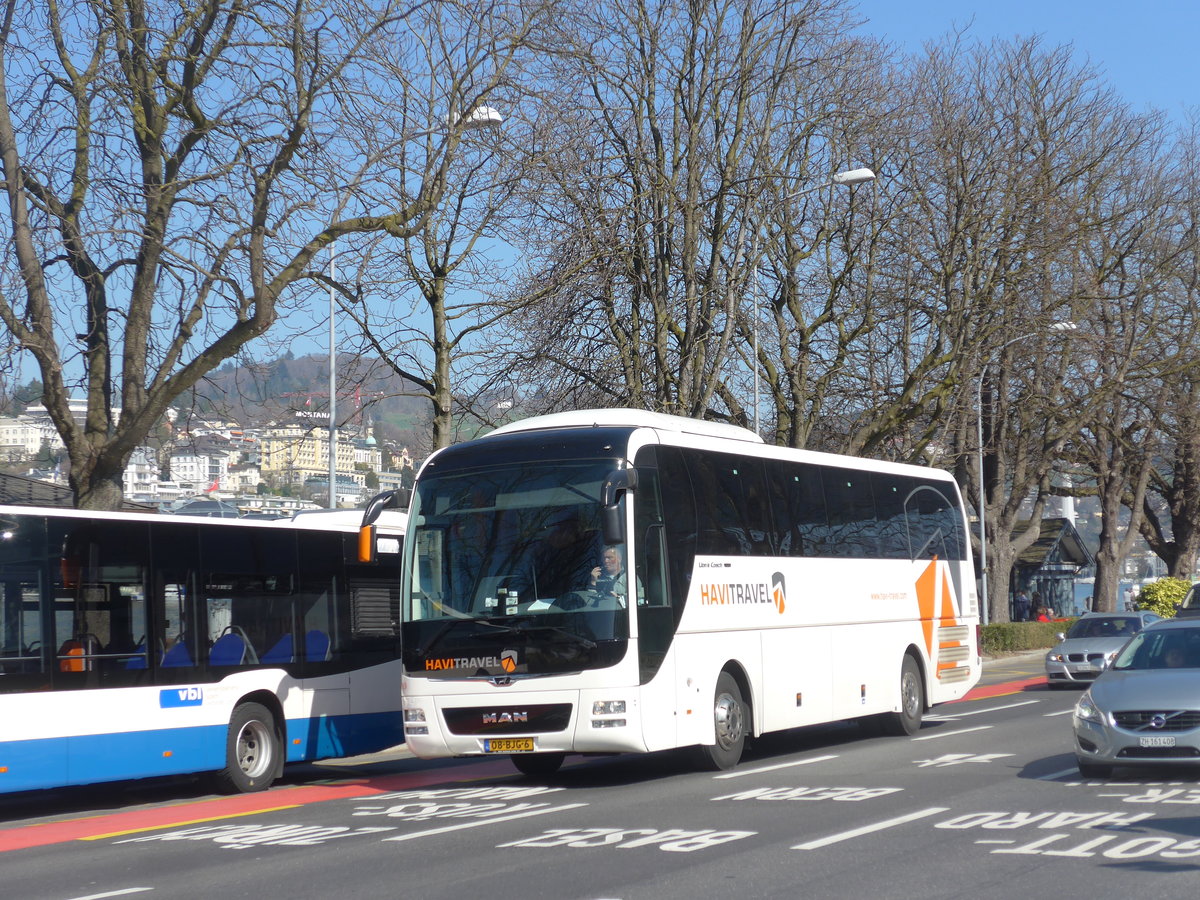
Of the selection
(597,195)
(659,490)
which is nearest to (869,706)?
(659,490)

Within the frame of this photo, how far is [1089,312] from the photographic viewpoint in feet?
119

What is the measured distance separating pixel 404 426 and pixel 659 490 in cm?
1649

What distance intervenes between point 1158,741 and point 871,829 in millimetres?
3407

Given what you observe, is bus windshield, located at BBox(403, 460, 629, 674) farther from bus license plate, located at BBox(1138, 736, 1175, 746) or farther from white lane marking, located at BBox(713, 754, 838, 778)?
bus license plate, located at BBox(1138, 736, 1175, 746)

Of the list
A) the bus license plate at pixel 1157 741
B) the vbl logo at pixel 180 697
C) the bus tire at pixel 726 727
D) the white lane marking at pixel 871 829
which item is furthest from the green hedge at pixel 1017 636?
the white lane marking at pixel 871 829

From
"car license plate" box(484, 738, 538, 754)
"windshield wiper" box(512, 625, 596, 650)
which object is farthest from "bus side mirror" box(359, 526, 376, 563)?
"car license plate" box(484, 738, 538, 754)

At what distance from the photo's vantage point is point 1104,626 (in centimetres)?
2930

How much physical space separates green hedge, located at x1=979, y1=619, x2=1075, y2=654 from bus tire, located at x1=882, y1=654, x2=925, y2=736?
63.3 feet

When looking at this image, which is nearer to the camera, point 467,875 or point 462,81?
point 467,875

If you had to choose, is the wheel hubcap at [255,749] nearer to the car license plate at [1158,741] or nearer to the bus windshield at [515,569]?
the bus windshield at [515,569]

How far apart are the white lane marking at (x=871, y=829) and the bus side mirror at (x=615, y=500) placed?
3528 mm

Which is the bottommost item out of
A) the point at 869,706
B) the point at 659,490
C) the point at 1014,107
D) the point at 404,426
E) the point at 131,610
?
the point at 869,706

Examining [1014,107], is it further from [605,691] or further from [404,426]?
[605,691]

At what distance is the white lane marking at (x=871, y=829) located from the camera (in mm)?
9125
